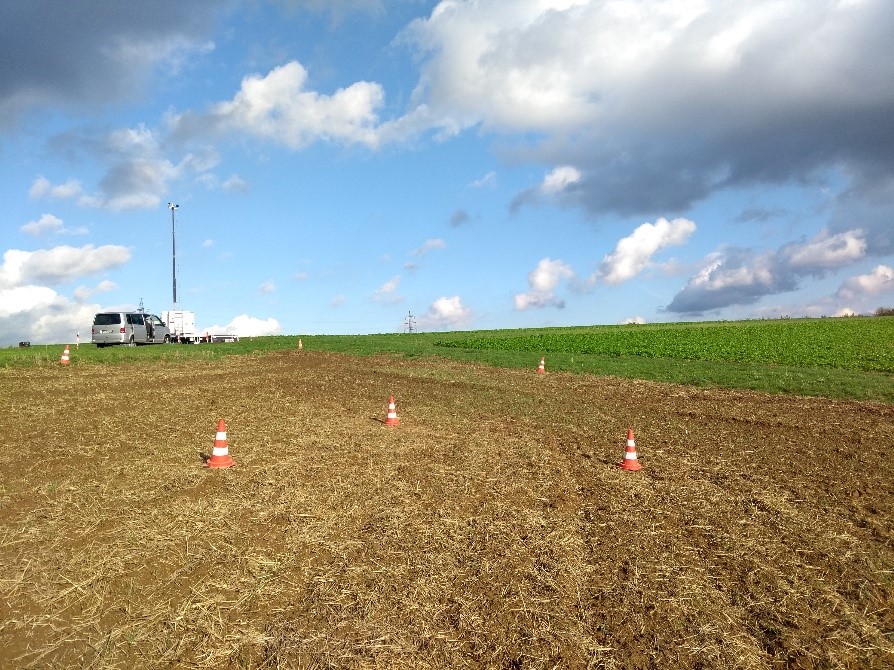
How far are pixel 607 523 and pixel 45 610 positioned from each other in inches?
222

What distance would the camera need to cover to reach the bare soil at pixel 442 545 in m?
4.36

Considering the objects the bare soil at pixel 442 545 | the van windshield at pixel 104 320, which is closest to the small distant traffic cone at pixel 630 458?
the bare soil at pixel 442 545

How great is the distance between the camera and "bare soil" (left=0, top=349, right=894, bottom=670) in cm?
436

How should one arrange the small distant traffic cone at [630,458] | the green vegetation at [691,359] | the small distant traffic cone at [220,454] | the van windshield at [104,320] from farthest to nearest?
the van windshield at [104,320] → the green vegetation at [691,359] → the small distant traffic cone at [630,458] → the small distant traffic cone at [220,454]

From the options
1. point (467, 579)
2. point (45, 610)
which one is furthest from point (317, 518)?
point (45, 610)

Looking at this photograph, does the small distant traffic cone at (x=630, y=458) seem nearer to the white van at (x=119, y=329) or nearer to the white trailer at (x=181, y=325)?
the white van at (x=119, y=329)

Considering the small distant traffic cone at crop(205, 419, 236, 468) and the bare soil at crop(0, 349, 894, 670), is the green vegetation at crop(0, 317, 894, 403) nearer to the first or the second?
the bare soil at crop(0, 349, 894, 670)

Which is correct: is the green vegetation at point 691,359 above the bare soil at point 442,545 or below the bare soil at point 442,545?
above

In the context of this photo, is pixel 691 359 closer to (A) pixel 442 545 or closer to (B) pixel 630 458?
(B) pixel 630 458

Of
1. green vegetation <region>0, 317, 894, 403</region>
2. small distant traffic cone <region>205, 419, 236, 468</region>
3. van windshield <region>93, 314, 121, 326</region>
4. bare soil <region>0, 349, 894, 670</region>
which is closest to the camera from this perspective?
bare soil <region>0, 349, 894, 670</region>

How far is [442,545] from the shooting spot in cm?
591

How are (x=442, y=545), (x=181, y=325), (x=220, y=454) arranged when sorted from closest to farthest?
(x=442, y=545) < (x=220, y=454) < (x=181, y=325)

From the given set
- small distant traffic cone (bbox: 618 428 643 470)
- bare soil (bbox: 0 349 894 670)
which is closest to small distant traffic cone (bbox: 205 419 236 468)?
bare soil (bbox: 0 349 894 670)

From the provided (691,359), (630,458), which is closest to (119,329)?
(691,359)
